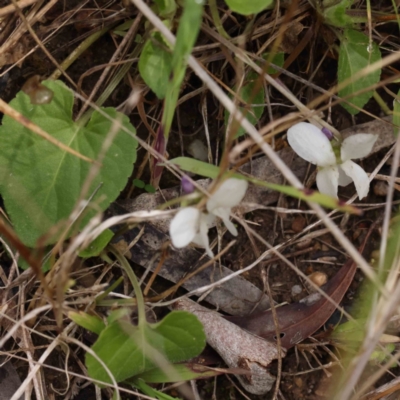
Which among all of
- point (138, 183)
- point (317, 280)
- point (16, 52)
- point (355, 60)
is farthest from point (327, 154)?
point (16, 52)

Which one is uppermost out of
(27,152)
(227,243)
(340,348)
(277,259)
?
(27,152)

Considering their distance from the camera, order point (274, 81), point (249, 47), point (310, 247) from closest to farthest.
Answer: point (274, 81), point (249, 47), point (310, 247)

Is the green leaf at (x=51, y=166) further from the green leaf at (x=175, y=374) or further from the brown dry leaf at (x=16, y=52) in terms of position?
the green leaf at (x=175, y=374)

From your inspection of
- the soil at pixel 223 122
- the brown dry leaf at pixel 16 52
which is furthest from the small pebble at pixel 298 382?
the brown dry leaf at pixel 16 52

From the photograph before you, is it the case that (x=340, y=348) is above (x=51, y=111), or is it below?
below

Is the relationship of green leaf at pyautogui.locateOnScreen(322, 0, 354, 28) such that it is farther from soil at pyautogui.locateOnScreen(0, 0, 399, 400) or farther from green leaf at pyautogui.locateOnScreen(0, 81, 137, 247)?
green leaf at pyautogui.locateOnScreen(0, 81, 137, 247)

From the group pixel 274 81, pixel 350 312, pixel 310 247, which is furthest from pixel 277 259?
pixel 274 81

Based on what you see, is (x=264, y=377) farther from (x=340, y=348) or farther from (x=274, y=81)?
(x=274, y=81)
